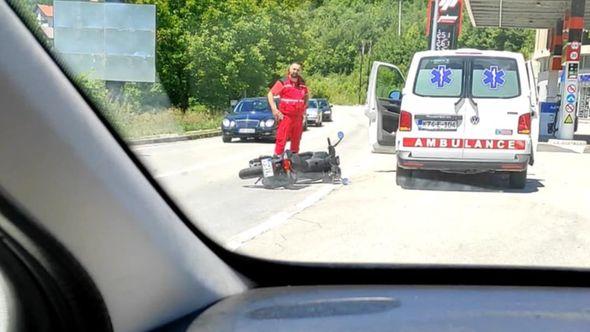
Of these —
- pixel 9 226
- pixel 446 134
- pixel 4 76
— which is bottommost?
pixel 446 134

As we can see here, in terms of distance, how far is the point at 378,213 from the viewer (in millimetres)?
6250

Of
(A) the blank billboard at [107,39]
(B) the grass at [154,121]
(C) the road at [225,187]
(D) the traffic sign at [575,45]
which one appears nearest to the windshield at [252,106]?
(C) the road at [225,187]

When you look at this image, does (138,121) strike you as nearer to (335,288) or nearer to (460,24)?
(335,288)

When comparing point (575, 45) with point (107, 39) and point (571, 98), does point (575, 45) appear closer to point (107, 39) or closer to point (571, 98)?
point (571, 98)

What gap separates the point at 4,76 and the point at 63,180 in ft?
0.94

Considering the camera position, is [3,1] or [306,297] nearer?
[3,1]

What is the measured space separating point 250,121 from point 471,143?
2790mm

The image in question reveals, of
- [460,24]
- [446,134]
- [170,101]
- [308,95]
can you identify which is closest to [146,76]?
[170,101]

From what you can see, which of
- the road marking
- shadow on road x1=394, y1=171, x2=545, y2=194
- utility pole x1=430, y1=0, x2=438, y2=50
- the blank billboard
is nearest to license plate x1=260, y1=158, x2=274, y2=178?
the road marking

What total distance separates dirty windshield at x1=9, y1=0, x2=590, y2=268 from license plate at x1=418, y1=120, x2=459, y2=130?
2 cm

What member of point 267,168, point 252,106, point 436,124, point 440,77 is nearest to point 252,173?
point 267,168

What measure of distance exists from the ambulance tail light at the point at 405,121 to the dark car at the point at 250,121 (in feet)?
5.56

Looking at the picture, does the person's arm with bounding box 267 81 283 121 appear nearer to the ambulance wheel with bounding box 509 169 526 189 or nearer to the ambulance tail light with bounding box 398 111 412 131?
the ambulance tail light with bounding box 398 111 412 131

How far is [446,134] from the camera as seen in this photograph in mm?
8945
